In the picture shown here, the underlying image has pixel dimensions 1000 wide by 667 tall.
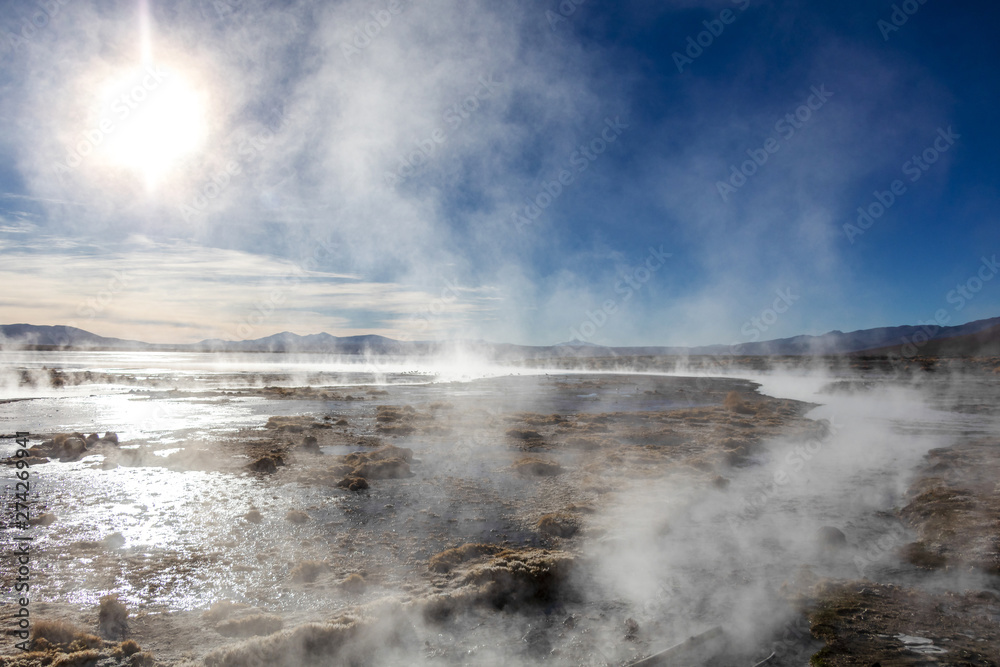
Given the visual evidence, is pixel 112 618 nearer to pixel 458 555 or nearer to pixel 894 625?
pixel 458 555

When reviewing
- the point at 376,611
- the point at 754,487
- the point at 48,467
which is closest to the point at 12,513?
the point at 48,467

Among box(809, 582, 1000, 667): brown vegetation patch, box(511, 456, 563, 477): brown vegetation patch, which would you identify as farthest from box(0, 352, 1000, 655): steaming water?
box(511, 456, 563, 477): brown vegetation patch

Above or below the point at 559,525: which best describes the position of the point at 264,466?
above

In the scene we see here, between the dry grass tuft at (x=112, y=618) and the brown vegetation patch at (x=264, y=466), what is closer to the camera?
the dry grass tuft at (x=112, y=618)

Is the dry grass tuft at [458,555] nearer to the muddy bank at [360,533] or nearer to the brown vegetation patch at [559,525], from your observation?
the muddy bank at [360,533]

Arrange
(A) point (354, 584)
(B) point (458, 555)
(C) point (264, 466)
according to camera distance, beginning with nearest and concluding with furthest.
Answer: (A) point (354, 584) → (B) point (458, 555) → (C) point (264, 466)

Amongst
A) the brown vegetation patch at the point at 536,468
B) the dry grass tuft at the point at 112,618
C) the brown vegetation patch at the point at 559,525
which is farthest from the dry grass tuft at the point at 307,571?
the brown vegetation patch at the point at 536,468

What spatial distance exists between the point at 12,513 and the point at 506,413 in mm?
24227

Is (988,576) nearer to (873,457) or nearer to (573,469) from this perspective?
(573,469)

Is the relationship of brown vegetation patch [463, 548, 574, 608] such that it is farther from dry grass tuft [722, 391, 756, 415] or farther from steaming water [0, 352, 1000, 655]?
dry grass tuft [722, 391, 756, 415]

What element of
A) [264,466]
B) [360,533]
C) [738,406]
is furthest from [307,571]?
[738,406]

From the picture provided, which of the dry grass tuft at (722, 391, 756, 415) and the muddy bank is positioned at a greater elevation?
the dry grass tuft at (722, 391, 756, 415)

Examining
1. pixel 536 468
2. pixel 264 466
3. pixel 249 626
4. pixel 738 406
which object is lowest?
pixel 249 626

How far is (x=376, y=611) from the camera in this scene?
7941 mm
